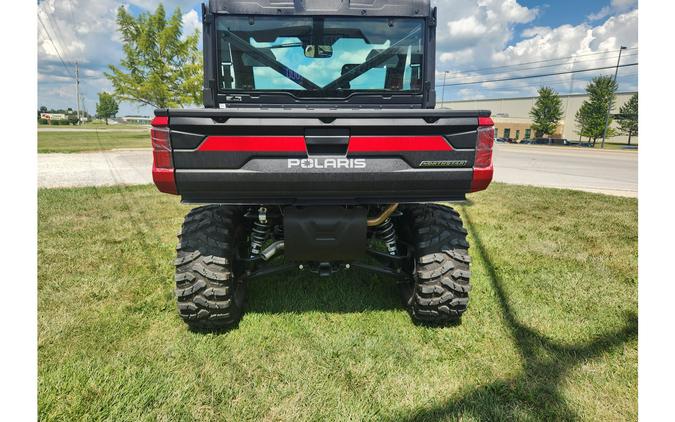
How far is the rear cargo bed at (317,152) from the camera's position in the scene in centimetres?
221

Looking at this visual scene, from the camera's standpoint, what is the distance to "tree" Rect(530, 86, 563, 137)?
54.4m

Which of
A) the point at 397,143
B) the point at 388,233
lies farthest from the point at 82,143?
the point at 397,143

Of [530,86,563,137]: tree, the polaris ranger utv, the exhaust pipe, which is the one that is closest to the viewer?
the polaris ranger utv

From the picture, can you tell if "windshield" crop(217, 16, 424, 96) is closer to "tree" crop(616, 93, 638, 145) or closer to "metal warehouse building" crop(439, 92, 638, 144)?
"metal warehouse building" crop(439, 92, 638, 144)

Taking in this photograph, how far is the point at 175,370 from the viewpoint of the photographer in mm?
2480

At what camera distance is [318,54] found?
10.1 feet

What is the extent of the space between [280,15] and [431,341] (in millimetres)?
2654

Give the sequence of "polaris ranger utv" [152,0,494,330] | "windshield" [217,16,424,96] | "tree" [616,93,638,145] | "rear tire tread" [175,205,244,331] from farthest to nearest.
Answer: "tree" [616,93,638,145] → "windshield" [217,16,424,96] → "rear tire tread" [175,205,244,331] → "polaris ranger utv" [152,0,494,330]

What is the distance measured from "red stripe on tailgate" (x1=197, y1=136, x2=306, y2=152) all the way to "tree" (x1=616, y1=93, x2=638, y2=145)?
60116mm

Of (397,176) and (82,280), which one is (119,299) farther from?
(397,176)

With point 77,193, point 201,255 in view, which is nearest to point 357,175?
point 201,255

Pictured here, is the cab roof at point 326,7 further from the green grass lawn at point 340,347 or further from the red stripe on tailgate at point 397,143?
the green grass lawn at point 340,347

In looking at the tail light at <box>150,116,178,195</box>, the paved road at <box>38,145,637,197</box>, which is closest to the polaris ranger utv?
the tail light at <box>150,116,178,195</box>

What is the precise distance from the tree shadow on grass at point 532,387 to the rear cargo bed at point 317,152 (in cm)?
124
